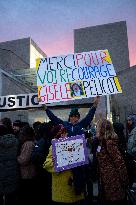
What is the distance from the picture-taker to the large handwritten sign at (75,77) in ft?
15.4

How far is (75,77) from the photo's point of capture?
16.2 ft

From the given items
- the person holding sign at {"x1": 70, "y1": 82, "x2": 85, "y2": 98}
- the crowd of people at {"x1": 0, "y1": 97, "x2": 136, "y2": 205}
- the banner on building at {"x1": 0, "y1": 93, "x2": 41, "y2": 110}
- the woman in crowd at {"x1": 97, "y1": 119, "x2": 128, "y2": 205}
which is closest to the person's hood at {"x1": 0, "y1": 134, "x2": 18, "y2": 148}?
the crowd of people at {"x1": 0, "y1": 97, "x2": 136, "y2": 205}

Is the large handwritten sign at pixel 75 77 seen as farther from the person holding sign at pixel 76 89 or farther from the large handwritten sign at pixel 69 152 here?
the large handwritten sign at pixel 69 152

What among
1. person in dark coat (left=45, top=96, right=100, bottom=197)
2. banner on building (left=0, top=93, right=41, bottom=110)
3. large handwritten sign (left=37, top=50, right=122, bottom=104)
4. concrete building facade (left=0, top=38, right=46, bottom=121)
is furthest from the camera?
concrete building facade (left=0, top=38, right=46, bottom=121)

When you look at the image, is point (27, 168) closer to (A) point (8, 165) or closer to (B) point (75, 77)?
(A) point (8, 165)

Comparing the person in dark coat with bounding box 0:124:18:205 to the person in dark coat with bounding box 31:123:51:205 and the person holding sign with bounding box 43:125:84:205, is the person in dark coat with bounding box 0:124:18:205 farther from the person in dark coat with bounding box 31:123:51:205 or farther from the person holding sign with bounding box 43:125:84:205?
the person holding sign with bounding box 43:125:84:205

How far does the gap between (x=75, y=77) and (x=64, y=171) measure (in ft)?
5.94

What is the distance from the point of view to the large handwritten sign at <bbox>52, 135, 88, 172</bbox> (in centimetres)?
381

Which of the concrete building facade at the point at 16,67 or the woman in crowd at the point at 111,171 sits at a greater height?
the concrete building facade at the point at 16,67

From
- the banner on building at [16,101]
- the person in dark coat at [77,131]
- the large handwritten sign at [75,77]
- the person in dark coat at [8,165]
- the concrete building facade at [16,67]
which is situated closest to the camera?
the person in dark coat at [77,131]

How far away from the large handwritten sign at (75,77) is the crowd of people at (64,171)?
33 centimetres

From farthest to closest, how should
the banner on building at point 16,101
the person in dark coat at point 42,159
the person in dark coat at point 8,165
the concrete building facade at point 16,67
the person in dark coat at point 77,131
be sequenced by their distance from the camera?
1. the concrete building facade at point 16,67
2. the banner on building at point 16,101
3. the person in dark coat at point 8,165
4. the person in dark coat at point 42,159
5. the person in dark coat at point 77,131

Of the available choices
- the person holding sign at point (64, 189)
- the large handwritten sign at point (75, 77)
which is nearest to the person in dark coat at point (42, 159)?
the large handwritten sign at point (75, 77)

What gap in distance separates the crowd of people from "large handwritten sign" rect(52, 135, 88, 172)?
0.29ft
